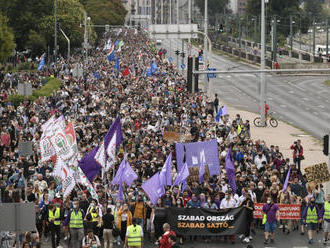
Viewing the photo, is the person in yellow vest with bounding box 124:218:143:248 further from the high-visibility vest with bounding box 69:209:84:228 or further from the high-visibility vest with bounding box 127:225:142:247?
the high-visibility vest with bounding box 69:209:84:228

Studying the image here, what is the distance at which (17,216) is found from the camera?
1855 centimetres

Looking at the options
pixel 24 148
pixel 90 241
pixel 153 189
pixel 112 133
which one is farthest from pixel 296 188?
pixel 24 148

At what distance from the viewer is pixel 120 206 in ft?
77.9

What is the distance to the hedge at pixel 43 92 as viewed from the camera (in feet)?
168

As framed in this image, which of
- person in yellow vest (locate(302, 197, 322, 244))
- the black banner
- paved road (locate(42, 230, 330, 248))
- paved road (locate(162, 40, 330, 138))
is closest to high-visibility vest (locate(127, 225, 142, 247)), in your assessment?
paved road (locate(42, 230, 330, 248))

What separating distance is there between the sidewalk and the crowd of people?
9.53 feet

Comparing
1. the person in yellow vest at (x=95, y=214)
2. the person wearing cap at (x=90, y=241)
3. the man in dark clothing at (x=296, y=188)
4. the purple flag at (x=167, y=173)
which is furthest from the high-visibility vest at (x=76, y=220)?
the man in dark clothing at (x=296, y=188)

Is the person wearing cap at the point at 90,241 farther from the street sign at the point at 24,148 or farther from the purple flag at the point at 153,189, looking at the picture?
the street sign at the point at 24,148

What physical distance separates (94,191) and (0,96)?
2800cm

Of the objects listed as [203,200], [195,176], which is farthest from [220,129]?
[203,200]

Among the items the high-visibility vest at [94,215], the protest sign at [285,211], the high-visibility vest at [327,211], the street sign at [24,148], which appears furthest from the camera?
the street sign at [24,148]

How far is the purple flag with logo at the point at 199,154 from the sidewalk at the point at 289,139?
36.5 ft

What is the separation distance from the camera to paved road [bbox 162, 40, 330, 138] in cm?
5475

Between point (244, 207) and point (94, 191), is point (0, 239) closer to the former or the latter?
point (94, 191)
